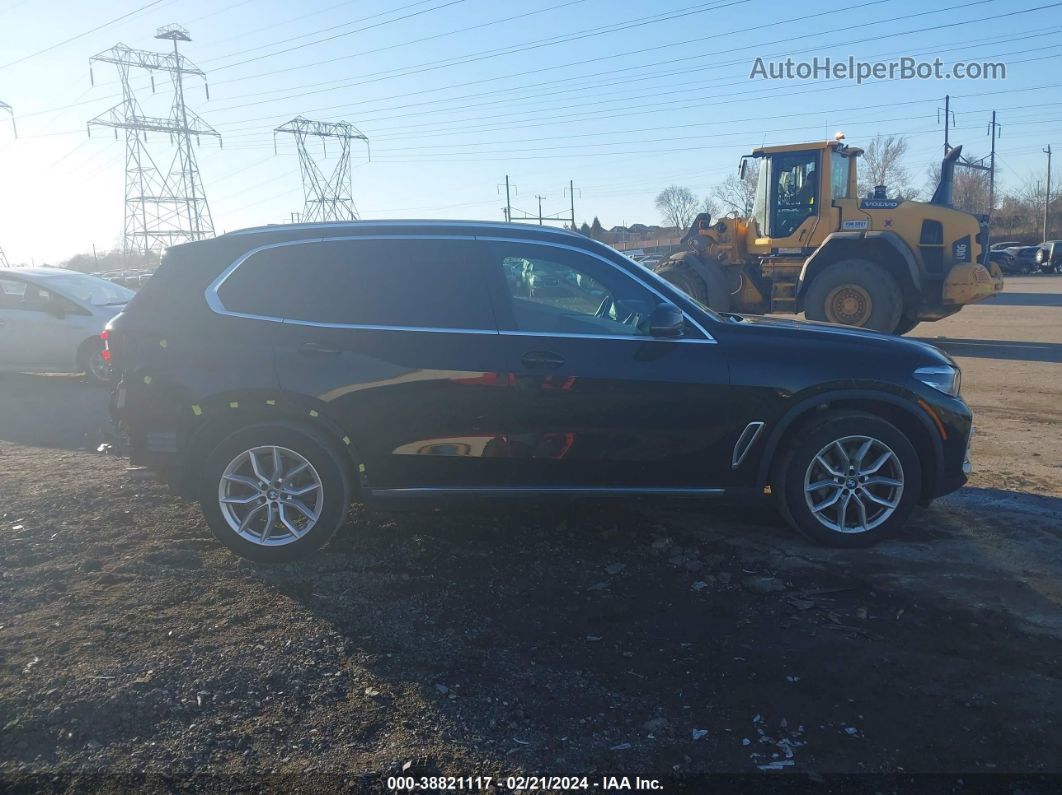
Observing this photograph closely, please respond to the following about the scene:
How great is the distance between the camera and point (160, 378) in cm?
473

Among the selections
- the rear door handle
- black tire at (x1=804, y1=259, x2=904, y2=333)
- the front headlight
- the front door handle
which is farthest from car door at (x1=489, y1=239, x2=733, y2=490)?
black tire at (x1=804, y1=259, x2=904, y2=333)

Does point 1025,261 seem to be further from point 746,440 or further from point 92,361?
point 746,440

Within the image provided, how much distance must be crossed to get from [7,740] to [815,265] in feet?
41.2

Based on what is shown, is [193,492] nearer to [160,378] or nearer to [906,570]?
[160,378]

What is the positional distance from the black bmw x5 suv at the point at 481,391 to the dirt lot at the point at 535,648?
0.40 m

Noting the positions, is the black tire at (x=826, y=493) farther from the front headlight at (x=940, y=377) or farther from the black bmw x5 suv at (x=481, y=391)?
the front headlight at (x=940, y=377)

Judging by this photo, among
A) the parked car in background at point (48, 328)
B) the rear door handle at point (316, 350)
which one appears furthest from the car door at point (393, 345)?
the parked car in background at point (48, 328)

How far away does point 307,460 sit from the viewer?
468 cm

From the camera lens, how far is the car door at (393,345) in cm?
466

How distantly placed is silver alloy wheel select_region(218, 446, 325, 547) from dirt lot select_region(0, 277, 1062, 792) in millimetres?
231

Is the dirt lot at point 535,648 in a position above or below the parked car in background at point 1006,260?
below

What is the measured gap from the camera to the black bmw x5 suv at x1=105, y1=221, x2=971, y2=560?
15.3ft

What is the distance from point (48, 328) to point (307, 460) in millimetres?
8484

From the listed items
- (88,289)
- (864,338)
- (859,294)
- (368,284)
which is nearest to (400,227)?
(368,284)
